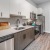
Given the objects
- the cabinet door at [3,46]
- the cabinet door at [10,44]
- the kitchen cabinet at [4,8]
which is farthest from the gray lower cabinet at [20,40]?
the kitchen cabinet at [4,8]

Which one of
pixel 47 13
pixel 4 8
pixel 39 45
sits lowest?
pixel 39 45

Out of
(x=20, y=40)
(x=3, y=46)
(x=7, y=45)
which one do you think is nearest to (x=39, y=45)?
(x=20, y=40)

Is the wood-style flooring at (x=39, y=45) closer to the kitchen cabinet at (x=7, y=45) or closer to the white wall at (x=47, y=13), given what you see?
the kitchen cabinet at (x=7, y=45)

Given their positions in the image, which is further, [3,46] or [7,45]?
[7,45]

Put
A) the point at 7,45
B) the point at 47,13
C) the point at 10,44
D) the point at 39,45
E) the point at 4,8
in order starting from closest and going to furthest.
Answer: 1. the point at 7,45
2. the point at 10,44
3. the point at 4,8
4. the point at 39,45
5. the point at 47,13

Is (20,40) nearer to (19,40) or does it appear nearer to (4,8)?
(19,40)

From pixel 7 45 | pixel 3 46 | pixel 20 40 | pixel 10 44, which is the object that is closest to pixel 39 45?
pixel 20 40

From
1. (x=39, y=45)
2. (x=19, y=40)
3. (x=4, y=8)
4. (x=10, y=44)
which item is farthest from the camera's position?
(x=39, y=45)

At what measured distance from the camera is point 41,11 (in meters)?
7.54

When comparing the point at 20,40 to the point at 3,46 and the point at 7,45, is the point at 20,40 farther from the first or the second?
the point at 3,46

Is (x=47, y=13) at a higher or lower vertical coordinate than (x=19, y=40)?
higher

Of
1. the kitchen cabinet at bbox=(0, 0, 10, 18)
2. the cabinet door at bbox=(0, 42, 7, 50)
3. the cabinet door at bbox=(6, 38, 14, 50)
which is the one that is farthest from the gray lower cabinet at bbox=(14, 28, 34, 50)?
the kitchen cabinet at bbox=(0, 0, 10, 18)

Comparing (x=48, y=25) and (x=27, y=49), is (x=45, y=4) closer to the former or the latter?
(x=48, y=25)

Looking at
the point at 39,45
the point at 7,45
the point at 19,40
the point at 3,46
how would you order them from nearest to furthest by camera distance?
1. the point at 3,46
2. the point at 7,45
3. the point at 19,40
4. the point at 39,45
